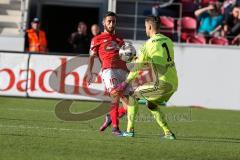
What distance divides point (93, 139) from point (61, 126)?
2088mm

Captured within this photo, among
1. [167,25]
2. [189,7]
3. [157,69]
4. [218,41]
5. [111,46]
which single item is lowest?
[157,69]

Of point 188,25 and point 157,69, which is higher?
point 188,25

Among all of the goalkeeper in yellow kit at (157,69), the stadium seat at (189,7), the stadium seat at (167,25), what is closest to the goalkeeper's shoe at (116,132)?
the goalkeeper in yellow kit at (157,69)

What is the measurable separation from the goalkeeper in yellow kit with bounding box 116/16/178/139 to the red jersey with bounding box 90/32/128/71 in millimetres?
760

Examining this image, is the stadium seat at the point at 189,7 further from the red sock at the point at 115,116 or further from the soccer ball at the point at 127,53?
the red sock at the point at 115,116

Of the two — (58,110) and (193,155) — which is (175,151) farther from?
(58,110)

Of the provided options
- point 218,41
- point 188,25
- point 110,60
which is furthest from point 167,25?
point 110,60

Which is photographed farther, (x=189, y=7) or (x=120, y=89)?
(x=189, y=7)

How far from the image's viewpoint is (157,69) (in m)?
11.4

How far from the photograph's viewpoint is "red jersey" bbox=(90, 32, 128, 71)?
40.5ft

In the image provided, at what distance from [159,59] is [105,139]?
1438 millimetres

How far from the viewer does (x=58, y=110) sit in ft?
54.0

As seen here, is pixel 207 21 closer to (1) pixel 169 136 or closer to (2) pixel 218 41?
(2) pixel 218 41

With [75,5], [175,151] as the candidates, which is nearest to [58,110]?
[175,151]
